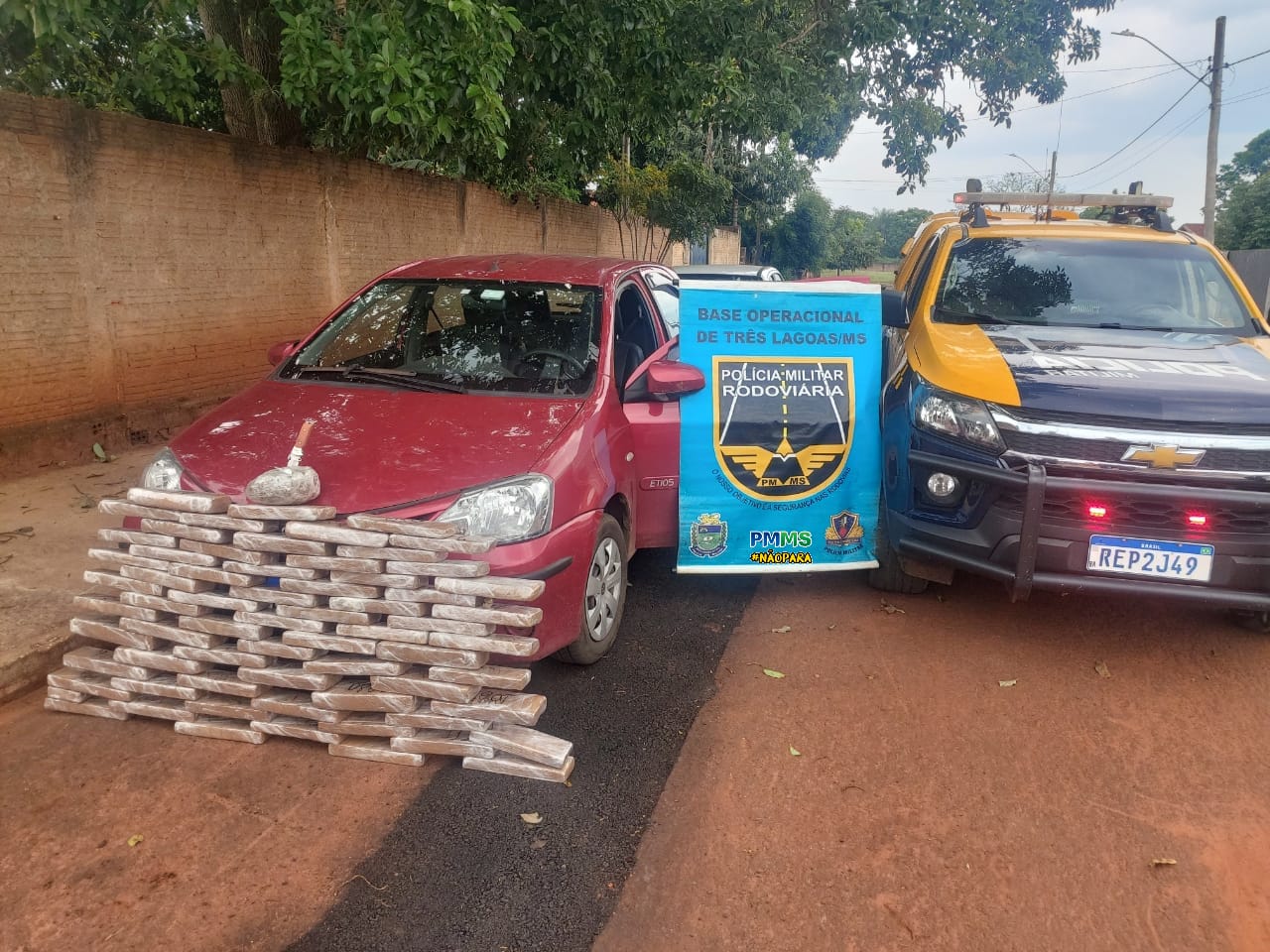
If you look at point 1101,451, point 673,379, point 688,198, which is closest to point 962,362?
point 1101,451

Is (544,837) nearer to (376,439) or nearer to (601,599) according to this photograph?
(601,599)

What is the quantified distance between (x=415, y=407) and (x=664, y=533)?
1.47m

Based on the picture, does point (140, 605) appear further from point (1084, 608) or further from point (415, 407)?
point (1084, 608)

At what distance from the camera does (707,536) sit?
182 inches

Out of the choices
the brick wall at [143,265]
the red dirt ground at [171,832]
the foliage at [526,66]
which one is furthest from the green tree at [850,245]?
the red dirt ground at [171,832]

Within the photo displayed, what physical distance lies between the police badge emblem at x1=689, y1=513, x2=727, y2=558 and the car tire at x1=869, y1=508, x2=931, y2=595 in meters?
0.84

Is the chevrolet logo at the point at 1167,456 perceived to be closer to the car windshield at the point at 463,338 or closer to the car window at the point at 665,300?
the car windshield at the point at 463,338

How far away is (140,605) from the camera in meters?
3.33

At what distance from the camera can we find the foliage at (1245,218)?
28422 millimetres

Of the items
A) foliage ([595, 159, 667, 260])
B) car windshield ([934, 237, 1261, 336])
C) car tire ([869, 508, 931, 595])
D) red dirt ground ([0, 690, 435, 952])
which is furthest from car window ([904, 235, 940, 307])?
foliage ([595, 159, 667, 260])

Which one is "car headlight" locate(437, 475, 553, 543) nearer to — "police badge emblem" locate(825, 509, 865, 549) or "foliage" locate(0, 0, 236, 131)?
"police badge emblem" locate(825, 509, 865, 549)

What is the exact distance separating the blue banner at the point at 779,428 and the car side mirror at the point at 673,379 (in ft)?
0.69

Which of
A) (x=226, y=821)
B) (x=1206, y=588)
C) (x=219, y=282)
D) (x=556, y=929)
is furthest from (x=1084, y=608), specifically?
(x=219, y=282)

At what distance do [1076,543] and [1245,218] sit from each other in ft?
108
